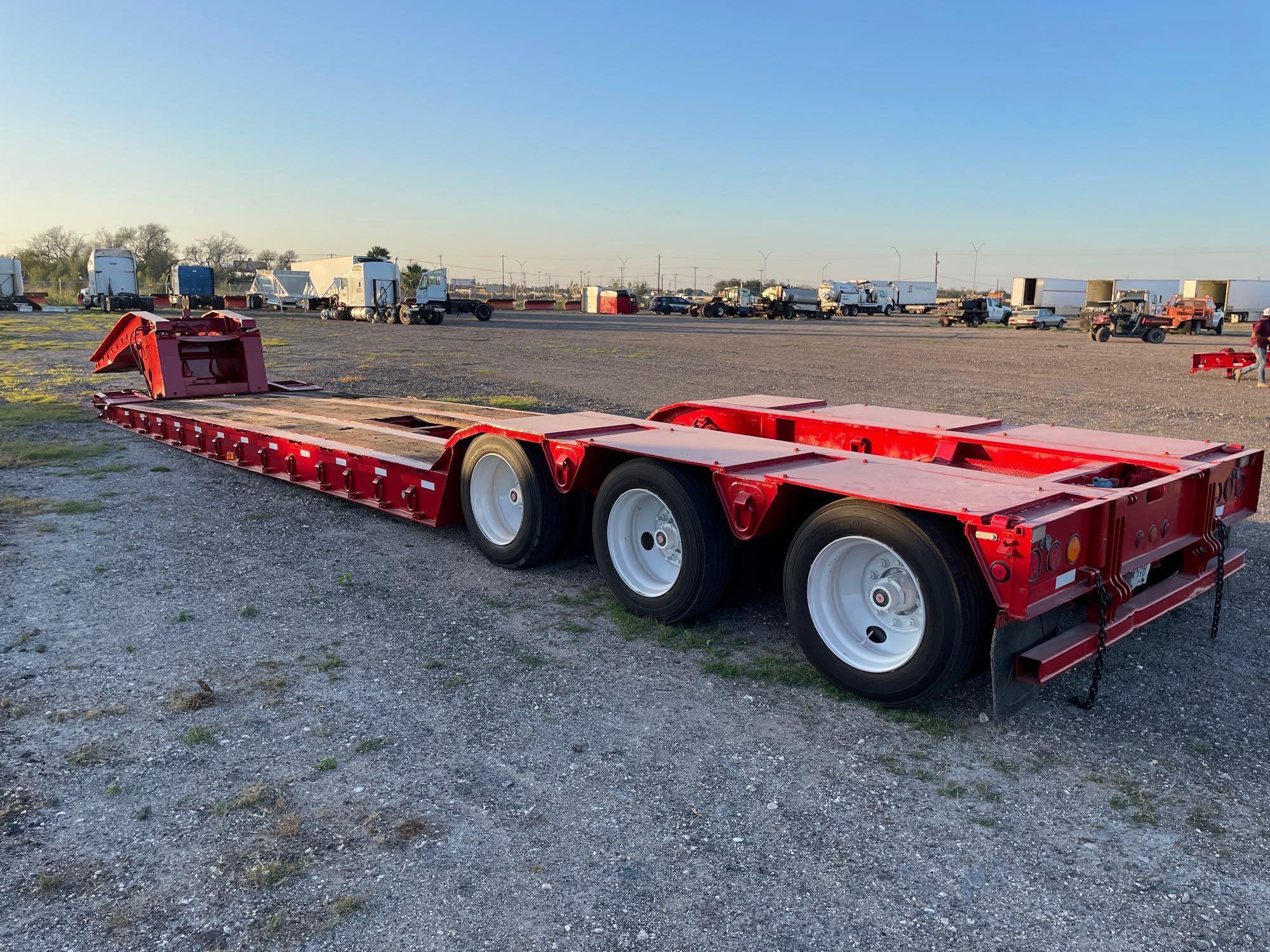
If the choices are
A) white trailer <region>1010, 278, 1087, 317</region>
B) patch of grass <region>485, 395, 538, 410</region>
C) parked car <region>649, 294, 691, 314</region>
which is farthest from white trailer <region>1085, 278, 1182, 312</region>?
patch of grass <region>485, 395, 538, 410</region>

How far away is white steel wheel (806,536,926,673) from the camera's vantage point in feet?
13.0

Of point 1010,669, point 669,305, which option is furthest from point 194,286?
point 1010,669

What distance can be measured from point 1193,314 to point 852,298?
86.8ft

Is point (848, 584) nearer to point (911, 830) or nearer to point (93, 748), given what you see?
point (911, 830)

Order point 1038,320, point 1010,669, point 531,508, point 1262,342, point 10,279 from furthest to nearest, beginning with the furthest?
point 1038,320, point 10,279, point 1262,342, point 531,508, point 1010,669

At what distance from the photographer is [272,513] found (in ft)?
24.3

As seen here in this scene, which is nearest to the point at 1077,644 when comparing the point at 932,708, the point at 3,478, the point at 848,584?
the point at 932,708

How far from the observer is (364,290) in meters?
43.8

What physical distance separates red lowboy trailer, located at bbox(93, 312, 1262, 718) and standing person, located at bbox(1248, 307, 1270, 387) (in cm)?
1458

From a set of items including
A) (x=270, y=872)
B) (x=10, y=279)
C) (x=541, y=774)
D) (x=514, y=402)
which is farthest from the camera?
(x=10, y=279)

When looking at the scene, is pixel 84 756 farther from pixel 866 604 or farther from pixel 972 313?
pixel 972 313

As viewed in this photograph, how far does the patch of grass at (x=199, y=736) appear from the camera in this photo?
371cm

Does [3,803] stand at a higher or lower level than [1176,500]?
lower

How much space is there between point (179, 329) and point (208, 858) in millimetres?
10268
